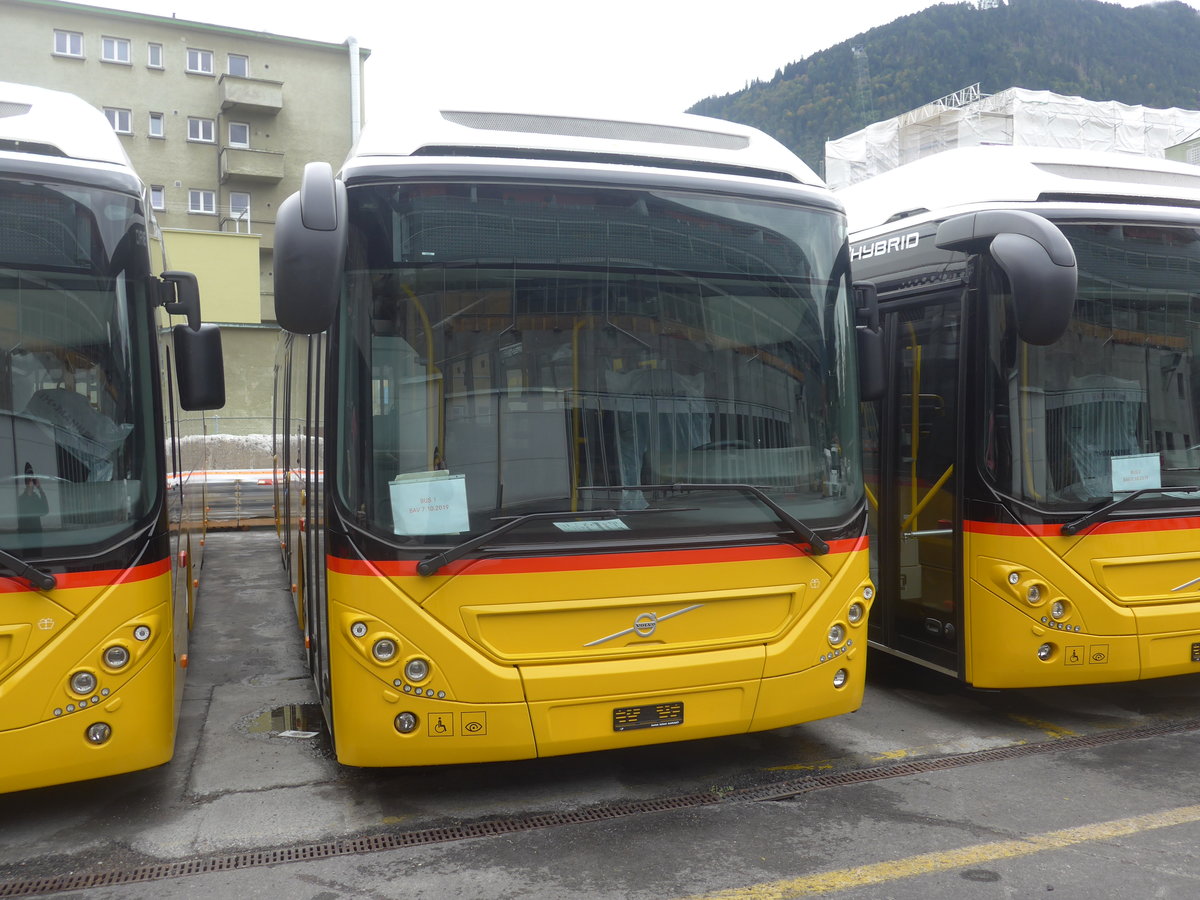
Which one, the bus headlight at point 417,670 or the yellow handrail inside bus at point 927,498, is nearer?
the bus headlight at point 417,670

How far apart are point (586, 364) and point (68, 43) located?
3974 centimetres

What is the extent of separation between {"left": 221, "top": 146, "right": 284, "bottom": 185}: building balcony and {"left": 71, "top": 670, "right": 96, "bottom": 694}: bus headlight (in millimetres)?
37212

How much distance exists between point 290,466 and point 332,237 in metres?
4.59

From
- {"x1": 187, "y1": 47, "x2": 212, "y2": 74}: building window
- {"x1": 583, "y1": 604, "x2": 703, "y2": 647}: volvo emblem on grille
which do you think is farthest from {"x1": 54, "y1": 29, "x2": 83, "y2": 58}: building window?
{"x1": 583, "y1": 604, "x2": 703, "y2": 647}: volvo emblem on grille

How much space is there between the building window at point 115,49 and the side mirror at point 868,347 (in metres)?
39.2

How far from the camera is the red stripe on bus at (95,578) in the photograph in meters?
4.18

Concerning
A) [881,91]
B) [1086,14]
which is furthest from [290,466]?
[1086,14]

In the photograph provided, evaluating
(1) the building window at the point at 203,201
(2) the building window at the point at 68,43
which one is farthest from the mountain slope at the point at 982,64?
(2) the building window at the point at 68,43

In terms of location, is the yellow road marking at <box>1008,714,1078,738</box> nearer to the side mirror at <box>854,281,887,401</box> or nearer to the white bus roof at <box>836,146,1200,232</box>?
the side mirror at <box>854,281,887,401</box>

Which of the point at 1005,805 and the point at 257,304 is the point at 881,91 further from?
the point at 1005,805

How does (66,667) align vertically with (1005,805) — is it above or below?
above

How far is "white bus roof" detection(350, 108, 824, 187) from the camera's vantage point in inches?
181

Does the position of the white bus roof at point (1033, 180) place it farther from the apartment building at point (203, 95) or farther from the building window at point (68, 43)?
the building window at point (68, 43)

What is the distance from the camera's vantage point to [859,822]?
15.3ft
